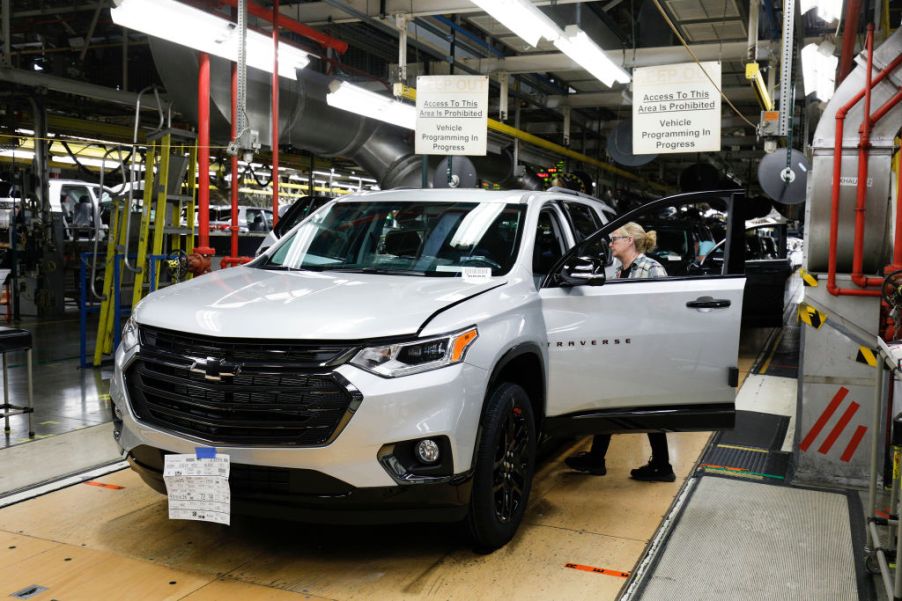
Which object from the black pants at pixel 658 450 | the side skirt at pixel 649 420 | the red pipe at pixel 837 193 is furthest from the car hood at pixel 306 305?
the red pipe at pixel 837 193

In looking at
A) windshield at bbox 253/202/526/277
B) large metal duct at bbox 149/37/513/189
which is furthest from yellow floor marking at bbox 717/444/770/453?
large metal duct at bbox 149/37/513/189

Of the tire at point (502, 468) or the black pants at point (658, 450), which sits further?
the black pants at point (658, 450)

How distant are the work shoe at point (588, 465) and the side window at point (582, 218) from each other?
142cm

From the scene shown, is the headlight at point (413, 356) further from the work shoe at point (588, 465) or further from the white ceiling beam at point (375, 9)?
the white ceiling beam at point (375, 9)

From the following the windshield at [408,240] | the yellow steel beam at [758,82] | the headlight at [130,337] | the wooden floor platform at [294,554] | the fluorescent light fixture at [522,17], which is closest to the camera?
the wooden floor platform at [294,554]

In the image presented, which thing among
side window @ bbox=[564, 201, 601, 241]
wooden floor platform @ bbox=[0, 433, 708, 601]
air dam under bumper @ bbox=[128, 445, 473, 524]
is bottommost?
wooden floor platform @ bbox=[0, 433, 708, 601]

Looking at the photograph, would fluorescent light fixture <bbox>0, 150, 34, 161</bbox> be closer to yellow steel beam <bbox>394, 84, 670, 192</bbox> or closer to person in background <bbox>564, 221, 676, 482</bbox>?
yellow steel beam <bbox>394, 84, 670, 192</bbox>

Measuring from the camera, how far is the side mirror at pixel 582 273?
428 centimetres

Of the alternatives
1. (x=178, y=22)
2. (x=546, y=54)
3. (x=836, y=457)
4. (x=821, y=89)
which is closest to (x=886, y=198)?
(x=836, y=457)

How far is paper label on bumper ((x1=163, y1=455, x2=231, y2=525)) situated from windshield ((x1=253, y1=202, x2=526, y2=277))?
4.67 ft

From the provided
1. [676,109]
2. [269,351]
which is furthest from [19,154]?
[269,351]

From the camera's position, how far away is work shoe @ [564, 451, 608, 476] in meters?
5.24

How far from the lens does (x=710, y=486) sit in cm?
498

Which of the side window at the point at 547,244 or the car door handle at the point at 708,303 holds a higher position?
the side window at the point at 547,244
